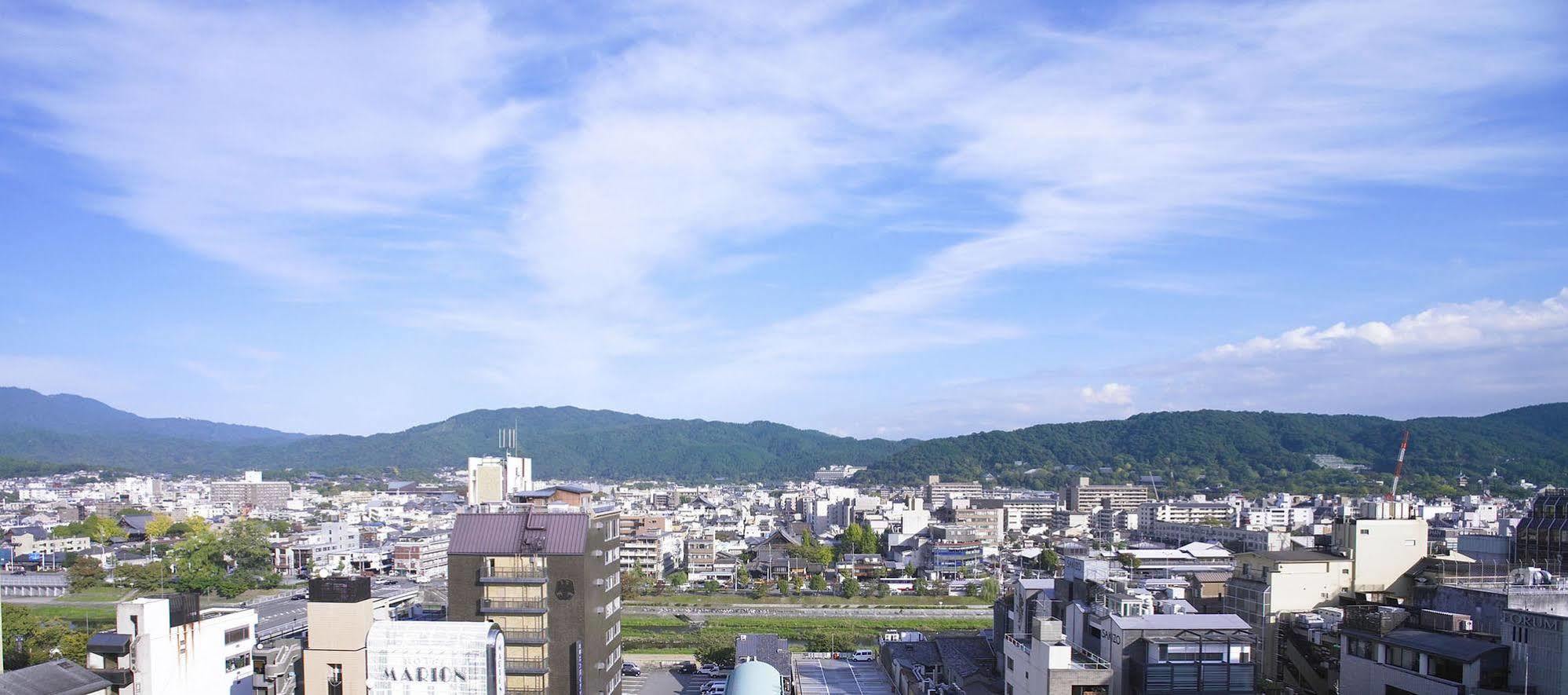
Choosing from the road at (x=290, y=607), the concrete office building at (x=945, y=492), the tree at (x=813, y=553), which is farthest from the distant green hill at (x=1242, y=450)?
the road at (x=290, y=607)

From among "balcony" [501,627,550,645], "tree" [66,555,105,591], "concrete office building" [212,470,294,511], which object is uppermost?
"balcony" [501,627,550,645]

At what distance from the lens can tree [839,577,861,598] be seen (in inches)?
1841

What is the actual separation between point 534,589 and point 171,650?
5.75 m

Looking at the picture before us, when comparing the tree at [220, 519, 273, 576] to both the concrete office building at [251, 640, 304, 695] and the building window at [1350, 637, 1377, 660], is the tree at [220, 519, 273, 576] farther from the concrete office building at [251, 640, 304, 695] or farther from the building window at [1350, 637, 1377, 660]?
the building window at [1350, 637, 1377, 660]

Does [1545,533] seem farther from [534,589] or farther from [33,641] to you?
[33,641]

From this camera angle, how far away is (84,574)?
47.6 meters

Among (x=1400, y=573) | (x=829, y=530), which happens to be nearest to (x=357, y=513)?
(x=829, y=530)

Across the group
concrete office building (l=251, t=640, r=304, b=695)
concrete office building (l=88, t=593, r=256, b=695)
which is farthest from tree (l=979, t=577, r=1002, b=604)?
concrete office building (l=88, t=593, r=256, b=695)

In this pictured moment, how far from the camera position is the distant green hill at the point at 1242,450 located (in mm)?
114250

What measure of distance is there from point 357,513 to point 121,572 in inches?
1400

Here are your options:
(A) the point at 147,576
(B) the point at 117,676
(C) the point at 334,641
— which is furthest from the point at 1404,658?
(A) the point at 147,576

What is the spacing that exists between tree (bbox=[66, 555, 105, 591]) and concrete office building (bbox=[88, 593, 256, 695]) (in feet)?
124

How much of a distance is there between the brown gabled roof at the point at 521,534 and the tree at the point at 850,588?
30.3 m

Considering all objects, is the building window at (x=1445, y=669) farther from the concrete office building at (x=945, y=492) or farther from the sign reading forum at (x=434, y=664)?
the concrete office building at (x=945, y=492)
